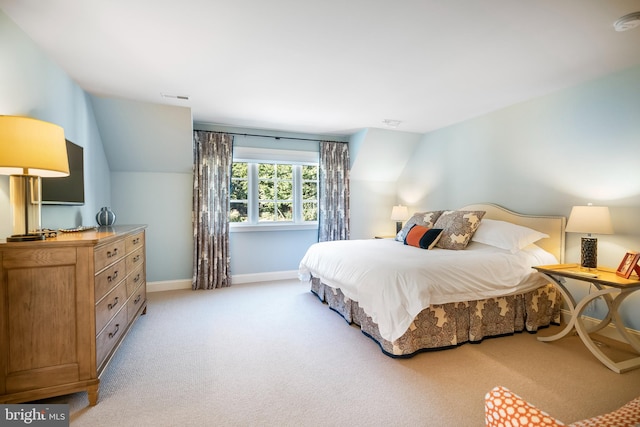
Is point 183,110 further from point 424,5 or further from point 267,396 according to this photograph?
point 267,396

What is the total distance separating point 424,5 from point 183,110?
9.92 ft

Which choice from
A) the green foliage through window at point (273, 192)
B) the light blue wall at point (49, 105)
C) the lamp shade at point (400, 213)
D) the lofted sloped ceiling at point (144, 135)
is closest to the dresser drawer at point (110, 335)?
the light blue wall at point (49, 105)

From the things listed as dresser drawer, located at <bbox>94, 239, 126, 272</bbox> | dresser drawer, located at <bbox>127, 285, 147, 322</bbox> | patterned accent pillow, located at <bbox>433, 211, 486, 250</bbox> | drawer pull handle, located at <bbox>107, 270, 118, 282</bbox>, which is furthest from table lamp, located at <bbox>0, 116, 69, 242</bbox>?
patterned accent pillow, located at <bbox>433, 211, 486, 250</bbox>

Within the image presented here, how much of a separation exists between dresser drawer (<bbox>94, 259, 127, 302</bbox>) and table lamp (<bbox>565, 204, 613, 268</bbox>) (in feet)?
12.0

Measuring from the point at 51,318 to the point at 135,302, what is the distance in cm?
118

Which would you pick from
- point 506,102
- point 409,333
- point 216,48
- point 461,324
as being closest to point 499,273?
point 461,324

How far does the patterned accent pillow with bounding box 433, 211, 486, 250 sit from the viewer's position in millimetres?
3281

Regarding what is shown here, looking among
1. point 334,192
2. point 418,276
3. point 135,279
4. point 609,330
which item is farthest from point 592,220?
point 135,279

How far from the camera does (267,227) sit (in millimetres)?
4730

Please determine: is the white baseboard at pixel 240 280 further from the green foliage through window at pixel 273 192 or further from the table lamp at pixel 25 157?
the table lamp at pixel 25 157

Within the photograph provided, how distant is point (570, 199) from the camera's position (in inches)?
119

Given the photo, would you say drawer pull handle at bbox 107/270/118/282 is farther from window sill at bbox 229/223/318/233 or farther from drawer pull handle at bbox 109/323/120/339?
window sill at bbox 229/223/318/233

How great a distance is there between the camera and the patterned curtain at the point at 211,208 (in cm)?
430

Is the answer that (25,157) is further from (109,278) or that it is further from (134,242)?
(134,242)
